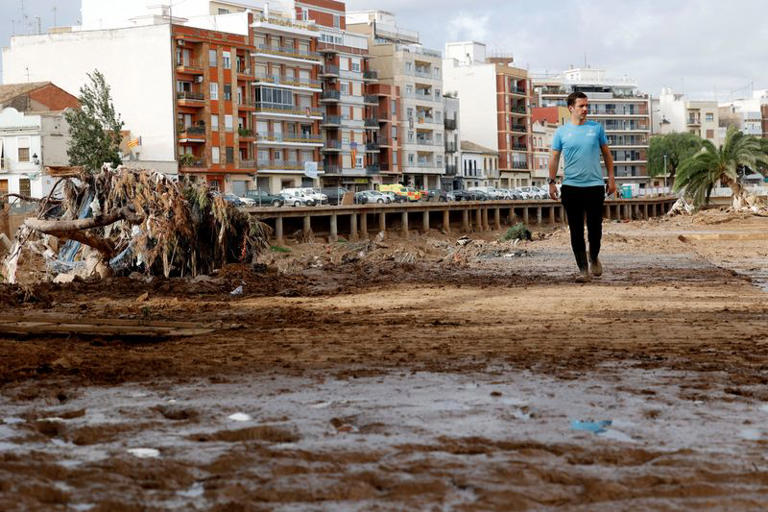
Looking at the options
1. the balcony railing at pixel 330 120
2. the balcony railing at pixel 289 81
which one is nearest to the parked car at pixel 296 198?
the balcony railing at pixel 289 81

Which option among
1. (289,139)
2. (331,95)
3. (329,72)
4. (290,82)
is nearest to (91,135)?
(289,139)

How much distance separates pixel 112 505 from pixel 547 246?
2538 cm

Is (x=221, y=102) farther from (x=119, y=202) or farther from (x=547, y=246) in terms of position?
(x=119, y=202)

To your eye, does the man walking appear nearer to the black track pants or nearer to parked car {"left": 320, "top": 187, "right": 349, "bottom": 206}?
the black track pants

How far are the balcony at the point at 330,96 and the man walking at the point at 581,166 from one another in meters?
90.9

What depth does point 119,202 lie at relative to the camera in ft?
61.4

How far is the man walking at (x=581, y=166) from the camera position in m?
13.2

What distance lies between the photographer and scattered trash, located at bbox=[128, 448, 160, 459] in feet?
15.7

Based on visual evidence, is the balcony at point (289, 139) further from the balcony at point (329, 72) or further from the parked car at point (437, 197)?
the parked car at point (437, 197)

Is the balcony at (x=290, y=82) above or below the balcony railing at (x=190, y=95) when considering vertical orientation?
above

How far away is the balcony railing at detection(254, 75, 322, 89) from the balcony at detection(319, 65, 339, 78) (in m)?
0.99

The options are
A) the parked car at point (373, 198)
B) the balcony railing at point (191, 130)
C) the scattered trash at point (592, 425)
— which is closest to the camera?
the scattered trash at point (592, 425)

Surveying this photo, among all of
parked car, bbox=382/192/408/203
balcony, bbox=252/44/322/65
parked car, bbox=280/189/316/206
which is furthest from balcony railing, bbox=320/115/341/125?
parked car, bbox=280/189/316/206

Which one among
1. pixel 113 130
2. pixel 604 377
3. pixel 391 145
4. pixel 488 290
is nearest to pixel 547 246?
pixel 488 290
